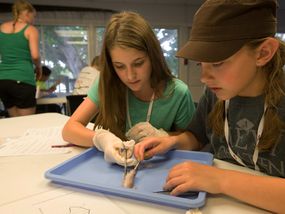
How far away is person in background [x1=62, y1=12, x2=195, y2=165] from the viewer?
3.48 ft

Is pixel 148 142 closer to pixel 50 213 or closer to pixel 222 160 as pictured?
pixel 222 160

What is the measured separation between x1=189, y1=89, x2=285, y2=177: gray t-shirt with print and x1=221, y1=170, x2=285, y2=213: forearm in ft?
0.69

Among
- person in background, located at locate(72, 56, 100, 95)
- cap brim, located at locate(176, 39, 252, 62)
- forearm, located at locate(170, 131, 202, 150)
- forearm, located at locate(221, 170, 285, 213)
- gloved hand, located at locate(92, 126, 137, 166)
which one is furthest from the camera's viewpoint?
person in background, located at locate(72, 56, 100, 95)

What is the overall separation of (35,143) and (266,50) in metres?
0.83

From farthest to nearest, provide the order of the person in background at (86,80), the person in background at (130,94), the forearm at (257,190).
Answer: the person in background at (86,80) < the person in background at (130,94) < the forearm at (257,190)

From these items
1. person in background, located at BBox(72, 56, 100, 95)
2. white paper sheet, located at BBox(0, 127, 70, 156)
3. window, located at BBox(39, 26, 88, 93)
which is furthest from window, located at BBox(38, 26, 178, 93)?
white paper sheet, located at BBox(0, 127, 70, 156)

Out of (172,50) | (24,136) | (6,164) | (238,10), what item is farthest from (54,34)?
(238,10)

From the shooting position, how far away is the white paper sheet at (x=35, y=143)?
1001 mm

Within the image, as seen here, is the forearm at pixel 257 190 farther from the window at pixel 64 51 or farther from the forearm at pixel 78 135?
the window at pixel 64 51

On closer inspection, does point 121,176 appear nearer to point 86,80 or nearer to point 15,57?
point 15,57

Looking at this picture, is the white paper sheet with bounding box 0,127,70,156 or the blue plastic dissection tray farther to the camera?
the white paper sheet with bounding box 0,127,70,156

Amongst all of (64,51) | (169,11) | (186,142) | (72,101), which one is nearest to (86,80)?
(72,101)

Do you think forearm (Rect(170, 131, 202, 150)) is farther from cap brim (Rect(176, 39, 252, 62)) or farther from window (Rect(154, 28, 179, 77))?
window (Rect(154, 28, 179, 77))

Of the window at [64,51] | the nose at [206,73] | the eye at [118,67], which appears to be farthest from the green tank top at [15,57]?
the window at [64,51]
